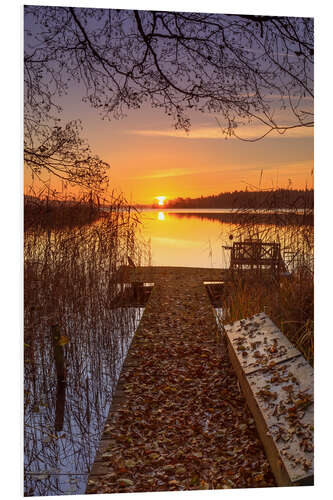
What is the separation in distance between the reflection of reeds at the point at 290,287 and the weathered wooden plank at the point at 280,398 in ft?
0.92

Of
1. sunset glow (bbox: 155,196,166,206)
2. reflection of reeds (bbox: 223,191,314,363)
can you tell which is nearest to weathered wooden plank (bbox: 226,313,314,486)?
reflection of reeds (bbox: 223,191,314,363)

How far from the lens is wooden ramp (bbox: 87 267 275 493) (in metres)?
2.30

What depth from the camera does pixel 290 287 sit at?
3668mm

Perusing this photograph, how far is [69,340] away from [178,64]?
84.4 inches

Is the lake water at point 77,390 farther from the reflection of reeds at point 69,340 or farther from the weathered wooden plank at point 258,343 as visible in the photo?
the weathered wooden plank at point 258,343

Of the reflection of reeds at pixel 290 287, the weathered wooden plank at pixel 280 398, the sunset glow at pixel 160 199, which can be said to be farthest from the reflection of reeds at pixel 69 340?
the reflection of reeds at pixel 290 287

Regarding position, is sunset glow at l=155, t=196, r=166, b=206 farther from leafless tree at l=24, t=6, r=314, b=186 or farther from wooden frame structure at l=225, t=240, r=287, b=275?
wooden frame structure at l=225, t=240, r=287, b=275

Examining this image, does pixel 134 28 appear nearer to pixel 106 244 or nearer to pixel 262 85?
pixel 262 85

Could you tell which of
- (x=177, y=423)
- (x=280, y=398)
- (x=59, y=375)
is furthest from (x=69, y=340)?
(x=280, y=398)

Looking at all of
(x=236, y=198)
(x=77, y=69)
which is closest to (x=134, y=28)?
(x=77, y=69)

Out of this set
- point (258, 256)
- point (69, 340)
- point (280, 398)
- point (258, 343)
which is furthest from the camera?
point (258, 256)

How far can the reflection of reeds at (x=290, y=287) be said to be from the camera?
133 inches

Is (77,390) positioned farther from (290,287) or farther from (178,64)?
(178,64)
